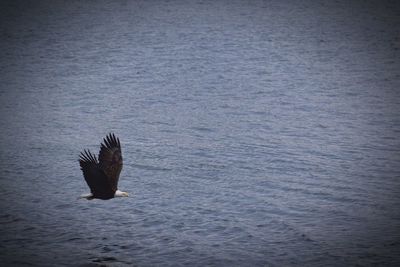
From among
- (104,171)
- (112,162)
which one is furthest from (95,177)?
(112,162)

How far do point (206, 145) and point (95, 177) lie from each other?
9.44 meters

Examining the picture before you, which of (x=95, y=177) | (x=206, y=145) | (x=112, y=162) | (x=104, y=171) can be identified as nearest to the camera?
(x=95, y=177)

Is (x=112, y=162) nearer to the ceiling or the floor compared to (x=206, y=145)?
nearer to the floor

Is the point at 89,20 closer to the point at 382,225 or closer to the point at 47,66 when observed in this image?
the point at 47,66

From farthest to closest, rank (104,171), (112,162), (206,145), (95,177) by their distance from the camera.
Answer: (206,145) < (112,162) < (104,171) < (95,177)

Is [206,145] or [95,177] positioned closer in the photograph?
[95,177]

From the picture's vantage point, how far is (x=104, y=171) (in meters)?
16.4

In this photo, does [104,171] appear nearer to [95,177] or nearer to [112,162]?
[95,177]

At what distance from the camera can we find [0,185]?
21.0 meters

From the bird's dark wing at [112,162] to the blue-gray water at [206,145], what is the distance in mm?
1828

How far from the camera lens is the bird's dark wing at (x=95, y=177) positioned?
16.1m

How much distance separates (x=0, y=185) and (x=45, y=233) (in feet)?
14.5

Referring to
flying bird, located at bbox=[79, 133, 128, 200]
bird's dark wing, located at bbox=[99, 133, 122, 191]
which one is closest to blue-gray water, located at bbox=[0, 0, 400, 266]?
flying bird, located at bbox=[79, 133, 128, 200]

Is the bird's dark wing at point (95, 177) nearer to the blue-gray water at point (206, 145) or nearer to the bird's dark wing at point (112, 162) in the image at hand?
the bird's dark wing at point (112, 162)
